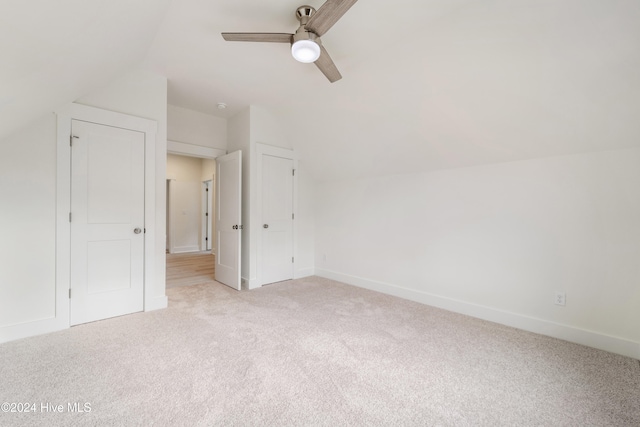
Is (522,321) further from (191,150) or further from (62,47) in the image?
(191,150)

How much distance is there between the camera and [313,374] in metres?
1.83

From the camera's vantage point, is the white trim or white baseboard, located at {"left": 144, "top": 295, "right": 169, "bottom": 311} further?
the white trim

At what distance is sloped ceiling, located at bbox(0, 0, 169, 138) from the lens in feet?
3.71

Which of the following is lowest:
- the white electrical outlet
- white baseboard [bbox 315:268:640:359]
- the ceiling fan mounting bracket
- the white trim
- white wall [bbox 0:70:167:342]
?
white baseboard [bbox 315:268:640:359]

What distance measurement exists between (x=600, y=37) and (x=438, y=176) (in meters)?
1.71

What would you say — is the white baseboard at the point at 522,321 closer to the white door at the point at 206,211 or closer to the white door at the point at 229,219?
the white door at the point at 229,219

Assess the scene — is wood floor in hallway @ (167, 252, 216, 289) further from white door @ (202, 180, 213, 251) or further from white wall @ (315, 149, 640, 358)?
white wall @ (315, 149, 640, 358)

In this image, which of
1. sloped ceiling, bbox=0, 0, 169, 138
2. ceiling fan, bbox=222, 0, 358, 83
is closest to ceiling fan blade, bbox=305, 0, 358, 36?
ceiling fan, bbox=222, 0, 358, 83

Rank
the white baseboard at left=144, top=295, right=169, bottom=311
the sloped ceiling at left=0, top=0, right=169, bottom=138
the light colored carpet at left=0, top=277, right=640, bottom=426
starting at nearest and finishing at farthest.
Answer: the sloped ceiling at left=0, top=0, right=169, bottom=138, the light colored carpet at left=0, top=277, right=640, bottom=426, the white baseboard at left=144, top=295, right=169, bottom=311

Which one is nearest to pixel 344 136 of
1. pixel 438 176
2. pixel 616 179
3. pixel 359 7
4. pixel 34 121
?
pixel 438 176

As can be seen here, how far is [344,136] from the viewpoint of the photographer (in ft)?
12.0

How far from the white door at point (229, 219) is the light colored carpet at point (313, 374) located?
1106 millimetres

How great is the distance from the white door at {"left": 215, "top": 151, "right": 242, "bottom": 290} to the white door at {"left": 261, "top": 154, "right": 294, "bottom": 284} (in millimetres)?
385

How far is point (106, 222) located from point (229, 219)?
4.89 ft
